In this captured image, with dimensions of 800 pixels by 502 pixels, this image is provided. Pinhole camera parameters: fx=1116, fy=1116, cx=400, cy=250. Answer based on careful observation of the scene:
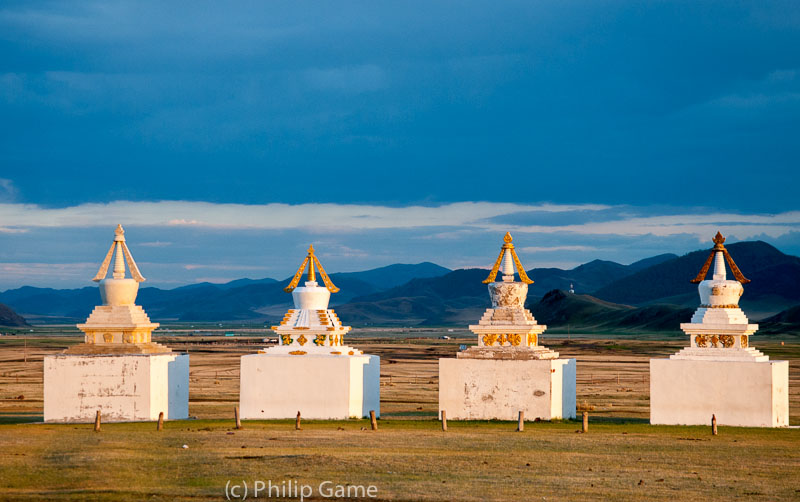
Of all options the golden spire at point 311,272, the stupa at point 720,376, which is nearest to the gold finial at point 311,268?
the golden spire at point 311,272

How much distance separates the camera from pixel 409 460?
2320 centimetres

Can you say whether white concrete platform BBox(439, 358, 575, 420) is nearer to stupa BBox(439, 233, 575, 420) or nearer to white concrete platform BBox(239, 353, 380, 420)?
stupa BBox(439, 233, 575, 420)

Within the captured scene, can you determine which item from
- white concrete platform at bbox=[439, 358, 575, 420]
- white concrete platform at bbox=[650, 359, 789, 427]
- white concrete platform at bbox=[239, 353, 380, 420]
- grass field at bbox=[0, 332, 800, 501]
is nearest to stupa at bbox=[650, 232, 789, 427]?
white concrete platform at bbox=[650, 359, 789, 427]

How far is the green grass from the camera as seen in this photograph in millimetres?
19750

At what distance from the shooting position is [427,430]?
28.9 metres

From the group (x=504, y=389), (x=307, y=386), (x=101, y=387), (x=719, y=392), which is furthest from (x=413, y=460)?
(x=101, y=387)

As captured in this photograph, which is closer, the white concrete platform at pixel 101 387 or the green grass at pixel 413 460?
the green grass at pixel 413 460

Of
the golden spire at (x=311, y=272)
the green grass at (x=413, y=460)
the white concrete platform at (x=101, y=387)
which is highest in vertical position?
the golden spire at (x=311, y=272)

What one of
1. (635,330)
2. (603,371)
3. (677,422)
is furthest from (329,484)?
(635,330)

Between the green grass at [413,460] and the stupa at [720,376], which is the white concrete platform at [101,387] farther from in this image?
the stupa at [720,376]

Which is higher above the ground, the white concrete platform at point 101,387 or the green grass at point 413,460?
the white concrete platform at point 101,387

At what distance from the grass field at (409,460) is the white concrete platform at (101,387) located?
0.99 m

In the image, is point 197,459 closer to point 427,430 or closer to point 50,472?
point 50,472

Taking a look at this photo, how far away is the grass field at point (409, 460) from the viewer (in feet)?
64.7
